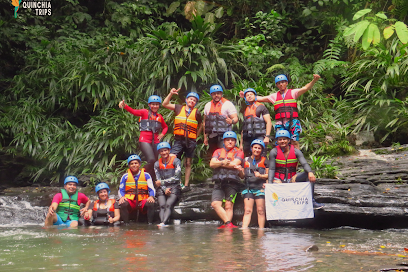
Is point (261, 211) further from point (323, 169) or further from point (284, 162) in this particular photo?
point (323, 169)

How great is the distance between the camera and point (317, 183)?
691 centimetres

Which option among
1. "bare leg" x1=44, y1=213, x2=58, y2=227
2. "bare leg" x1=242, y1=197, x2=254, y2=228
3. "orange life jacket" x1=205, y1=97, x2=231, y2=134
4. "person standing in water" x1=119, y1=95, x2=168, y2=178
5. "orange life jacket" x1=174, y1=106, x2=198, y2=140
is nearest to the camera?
"bare leg" x1=242, y1=197, x2=254, y2=228

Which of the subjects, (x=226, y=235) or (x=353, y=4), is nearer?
(x=226, y=235)

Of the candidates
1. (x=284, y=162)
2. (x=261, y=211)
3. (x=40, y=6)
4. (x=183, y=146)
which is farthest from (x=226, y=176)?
(x=40, y=6)

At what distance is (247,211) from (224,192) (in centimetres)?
53

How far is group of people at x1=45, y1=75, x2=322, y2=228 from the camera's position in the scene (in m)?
6.50

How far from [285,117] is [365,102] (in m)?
3.38

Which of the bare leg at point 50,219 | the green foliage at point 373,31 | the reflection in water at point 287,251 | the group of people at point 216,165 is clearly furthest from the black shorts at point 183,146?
the green foliage at point 373,31

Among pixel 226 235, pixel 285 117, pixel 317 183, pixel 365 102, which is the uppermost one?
pixel 365 102

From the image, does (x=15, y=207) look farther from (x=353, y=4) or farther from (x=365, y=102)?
(x=353, y=4)

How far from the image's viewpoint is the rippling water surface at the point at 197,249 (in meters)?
3.58

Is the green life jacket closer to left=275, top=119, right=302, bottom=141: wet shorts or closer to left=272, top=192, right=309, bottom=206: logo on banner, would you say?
left=272, top=192, right=309, bottom=206: logo on banner

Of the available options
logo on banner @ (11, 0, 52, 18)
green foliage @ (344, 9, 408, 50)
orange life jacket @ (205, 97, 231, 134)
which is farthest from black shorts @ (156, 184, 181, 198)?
logo on banner @ (11, 0, 52, 18)

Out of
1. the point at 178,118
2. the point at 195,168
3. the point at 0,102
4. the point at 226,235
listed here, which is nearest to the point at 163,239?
the point at 226,235
